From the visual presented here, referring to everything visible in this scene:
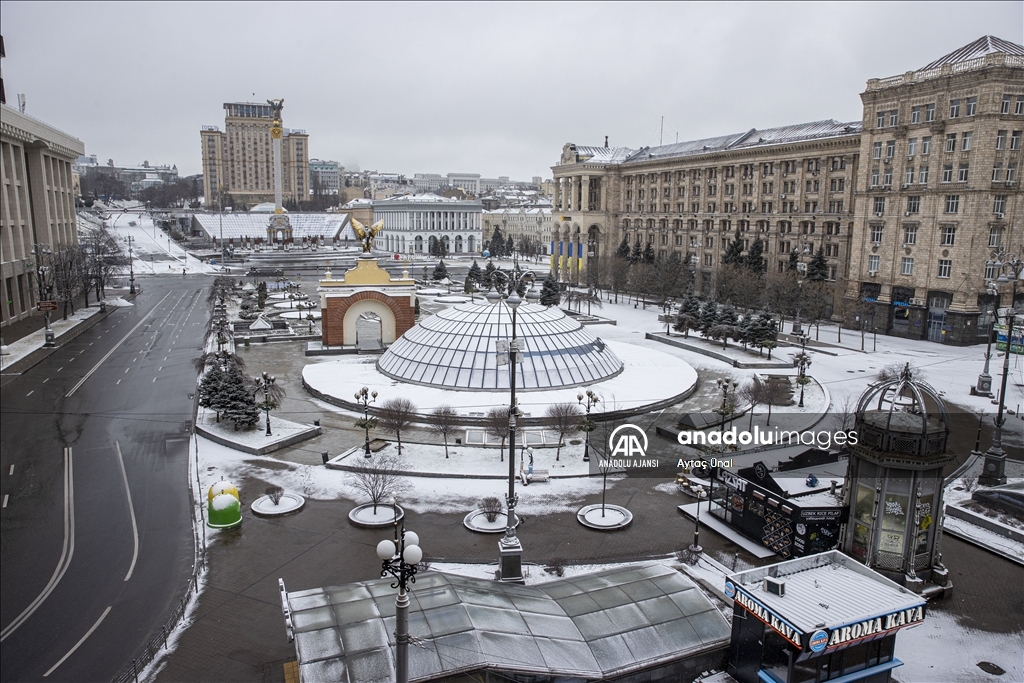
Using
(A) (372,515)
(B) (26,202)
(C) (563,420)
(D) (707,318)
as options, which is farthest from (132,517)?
(B) (26,202)

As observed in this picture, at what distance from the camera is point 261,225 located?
165m

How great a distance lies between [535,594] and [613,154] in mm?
93929

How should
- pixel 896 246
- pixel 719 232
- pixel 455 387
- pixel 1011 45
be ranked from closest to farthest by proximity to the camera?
pixel 455 387 → pixel 1011 45 → pixel 896 246 → pixel 719 232

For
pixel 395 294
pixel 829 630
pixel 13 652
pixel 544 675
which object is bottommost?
pixel 13 652

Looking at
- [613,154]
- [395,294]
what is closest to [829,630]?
[395,294]

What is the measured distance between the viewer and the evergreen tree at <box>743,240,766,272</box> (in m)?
70.9

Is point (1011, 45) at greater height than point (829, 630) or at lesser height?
greater

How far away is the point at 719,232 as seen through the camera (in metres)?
79.9

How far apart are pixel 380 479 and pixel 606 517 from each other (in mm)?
7514

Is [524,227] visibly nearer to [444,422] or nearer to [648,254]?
[648,254]

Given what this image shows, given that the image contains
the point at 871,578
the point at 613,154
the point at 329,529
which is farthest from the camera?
the point at 613,154

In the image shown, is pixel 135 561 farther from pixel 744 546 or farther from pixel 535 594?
pixel 744 546

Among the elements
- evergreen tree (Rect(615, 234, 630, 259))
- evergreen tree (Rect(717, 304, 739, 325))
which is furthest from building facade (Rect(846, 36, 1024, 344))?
evergreen tree (Rect(615, 234, 630, 259))

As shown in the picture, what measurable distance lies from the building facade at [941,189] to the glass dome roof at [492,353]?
29161 mm
